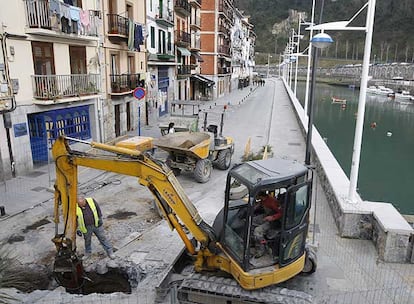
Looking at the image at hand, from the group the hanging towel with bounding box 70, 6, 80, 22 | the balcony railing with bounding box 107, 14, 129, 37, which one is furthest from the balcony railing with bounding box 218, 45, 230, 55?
the hanging towel with bounding box 70, 6, 80, 22

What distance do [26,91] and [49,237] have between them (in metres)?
7.20

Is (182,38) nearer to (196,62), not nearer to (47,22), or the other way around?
(196,62)

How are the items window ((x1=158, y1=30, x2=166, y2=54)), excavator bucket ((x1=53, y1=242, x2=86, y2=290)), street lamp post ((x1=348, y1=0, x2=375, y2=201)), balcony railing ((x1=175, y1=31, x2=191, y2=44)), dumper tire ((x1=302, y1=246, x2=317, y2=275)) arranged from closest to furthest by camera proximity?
excavator bucket ((x1=53, y1=242, x2=86, y2=290))
dumper tire ((x1=302, y1=246, x2=317, y2=275))
street lamp post ((x1=348, y1=0, x2=375, y2=201))
window ((x1=158, y1=30, x2=166, y2=54))
balcony railing ((x1=175, y1=31, x2=191, y2=44))

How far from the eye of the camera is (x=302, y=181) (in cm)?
575

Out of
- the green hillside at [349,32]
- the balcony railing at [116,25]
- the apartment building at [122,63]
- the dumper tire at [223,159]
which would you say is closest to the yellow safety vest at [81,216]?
the dumper tire at [223,159]

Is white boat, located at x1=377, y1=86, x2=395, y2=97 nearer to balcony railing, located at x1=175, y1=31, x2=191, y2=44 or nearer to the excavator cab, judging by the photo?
balcony railing, located at x1=175, y1=31, x2=191, y2=44

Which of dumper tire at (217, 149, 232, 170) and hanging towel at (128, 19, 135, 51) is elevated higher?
hanging towel at (128, 19, 135, 51)

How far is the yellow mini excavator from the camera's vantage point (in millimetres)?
5578

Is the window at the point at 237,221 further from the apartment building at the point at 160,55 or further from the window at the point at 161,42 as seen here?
the window at the point at 161,42

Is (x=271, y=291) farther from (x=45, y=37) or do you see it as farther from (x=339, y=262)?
(x=45, y=37)

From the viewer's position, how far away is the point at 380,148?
2794 cm

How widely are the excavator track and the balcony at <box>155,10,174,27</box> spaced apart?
23.3 meters

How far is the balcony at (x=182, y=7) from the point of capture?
3060 centimetres

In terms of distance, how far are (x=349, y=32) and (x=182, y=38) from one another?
112748mm
